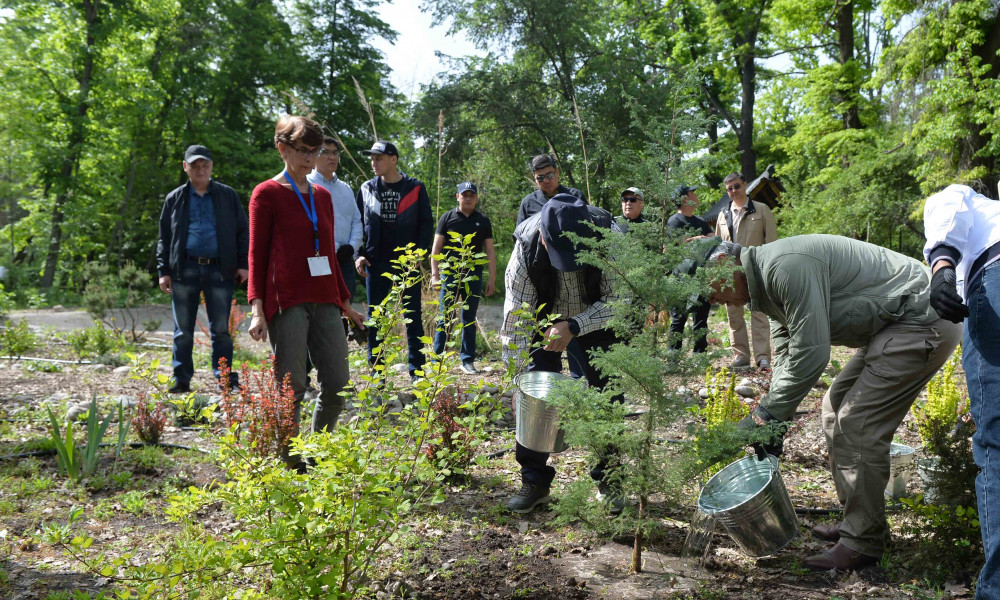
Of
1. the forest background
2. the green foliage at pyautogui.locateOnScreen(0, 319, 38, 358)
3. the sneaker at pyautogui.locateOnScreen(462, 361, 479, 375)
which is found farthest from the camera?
the forest background

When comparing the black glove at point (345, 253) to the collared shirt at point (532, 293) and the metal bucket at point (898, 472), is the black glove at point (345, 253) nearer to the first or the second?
the collared shirt at point (532, 293)

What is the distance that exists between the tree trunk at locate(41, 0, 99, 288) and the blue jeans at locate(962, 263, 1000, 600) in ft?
67.8

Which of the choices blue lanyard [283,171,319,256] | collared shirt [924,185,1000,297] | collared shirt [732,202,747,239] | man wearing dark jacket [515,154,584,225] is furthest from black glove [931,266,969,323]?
collared shirt [732,202,747,239]

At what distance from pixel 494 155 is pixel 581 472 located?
14.6 meters

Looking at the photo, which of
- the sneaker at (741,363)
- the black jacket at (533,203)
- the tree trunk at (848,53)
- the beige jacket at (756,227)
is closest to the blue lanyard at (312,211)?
the black jacket at (533,203)

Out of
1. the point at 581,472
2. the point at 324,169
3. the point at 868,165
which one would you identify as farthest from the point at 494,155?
the point at 581,472

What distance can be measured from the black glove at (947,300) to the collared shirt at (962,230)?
14cm

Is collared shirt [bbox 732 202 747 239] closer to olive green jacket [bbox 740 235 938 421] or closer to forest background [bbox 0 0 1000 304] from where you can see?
olive green jacket [bbox 740 235 938 421]

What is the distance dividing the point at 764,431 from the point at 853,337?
760mm

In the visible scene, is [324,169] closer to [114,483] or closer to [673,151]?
[114,483]

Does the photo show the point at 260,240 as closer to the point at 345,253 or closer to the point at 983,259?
the point at 345,253

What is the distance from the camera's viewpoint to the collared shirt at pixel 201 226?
18.7ft

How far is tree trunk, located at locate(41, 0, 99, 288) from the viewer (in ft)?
58.9

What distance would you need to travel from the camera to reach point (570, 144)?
17.5m
